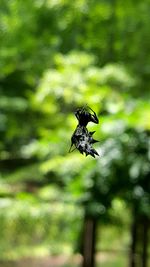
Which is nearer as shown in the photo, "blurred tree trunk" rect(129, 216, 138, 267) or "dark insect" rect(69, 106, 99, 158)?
"dark insect" rect(69, 106, 99, 158)

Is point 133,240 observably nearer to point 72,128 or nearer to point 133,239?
point 133,239

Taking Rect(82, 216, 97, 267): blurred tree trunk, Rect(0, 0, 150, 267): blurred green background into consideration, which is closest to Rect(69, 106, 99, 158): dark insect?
Rect(0, 0, 150, 267): blurred green background

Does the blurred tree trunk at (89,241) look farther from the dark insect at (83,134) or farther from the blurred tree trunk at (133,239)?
the dark insect at (83,134)

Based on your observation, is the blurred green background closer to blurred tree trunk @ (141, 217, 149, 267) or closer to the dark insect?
blurred tree trunk @ (141, 217, 149, 267)

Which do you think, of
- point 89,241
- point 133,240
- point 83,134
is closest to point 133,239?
point 133,240

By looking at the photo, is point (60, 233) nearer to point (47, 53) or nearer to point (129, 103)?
point (129, 103)

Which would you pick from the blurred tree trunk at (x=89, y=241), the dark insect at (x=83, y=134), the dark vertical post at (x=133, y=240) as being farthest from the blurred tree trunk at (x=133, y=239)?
the dark insect at (x=83, y=134)

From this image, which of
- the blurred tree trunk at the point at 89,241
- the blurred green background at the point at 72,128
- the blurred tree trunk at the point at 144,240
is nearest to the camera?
the blurred green background at the point at 72,128
